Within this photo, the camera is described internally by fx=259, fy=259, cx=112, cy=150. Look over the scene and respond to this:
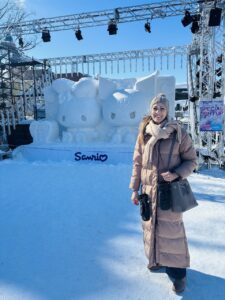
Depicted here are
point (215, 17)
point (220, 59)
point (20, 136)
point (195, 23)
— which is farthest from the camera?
point (20, 136)

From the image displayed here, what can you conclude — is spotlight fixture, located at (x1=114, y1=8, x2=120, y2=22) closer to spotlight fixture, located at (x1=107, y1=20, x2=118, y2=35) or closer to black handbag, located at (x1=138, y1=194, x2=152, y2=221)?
spotlight fixture, located at (x1=107, y1=20, x2=118, y2=35)

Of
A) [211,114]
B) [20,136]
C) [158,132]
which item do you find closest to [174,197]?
[158,132]

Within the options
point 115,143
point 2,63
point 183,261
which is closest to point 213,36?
point 115,143

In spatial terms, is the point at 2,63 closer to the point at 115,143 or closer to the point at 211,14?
the point at 115,143

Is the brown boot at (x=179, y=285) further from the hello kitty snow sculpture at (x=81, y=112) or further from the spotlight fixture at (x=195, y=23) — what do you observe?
the spotlight fixture at (x=195, y=23)

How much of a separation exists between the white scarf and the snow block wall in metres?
4.21

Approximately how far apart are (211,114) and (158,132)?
4.03 meters

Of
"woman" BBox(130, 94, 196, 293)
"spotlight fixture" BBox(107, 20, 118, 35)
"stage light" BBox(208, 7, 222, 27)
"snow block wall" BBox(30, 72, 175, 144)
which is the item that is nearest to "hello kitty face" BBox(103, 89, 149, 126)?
"snow block wall" BBox(30, 72, 175, 144)

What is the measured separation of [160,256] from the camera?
159cm

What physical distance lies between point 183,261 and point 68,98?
5.31 meters

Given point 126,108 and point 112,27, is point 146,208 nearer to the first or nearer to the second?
point 126,108

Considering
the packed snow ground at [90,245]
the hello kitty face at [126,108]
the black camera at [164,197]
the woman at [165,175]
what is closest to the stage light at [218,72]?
the hello kitty face at [126,108]

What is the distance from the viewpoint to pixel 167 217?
5.08ft

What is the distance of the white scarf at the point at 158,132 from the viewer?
149cm
